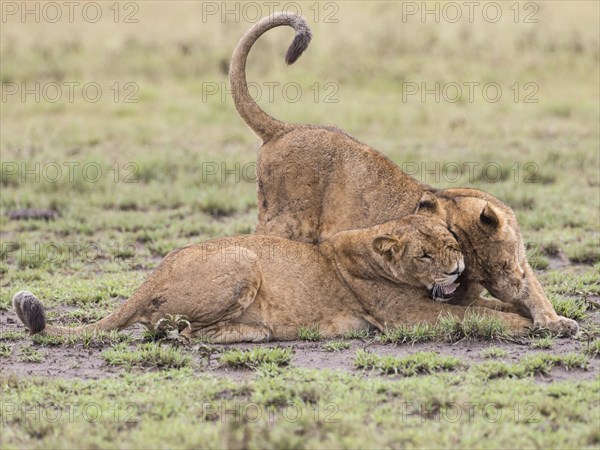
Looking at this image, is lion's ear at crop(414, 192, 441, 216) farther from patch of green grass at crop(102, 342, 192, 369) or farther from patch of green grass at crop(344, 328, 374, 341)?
patch of green grass at crop(102, 342, 192, 369)

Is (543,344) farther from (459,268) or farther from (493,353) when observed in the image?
(459,268)

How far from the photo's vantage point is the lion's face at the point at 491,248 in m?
Result: 6.46

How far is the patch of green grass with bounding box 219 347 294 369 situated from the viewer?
5.98 meters

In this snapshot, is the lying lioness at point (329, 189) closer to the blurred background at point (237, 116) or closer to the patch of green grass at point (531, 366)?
the patch of green grass at point (531, 366)

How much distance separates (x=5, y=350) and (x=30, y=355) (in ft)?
0.79

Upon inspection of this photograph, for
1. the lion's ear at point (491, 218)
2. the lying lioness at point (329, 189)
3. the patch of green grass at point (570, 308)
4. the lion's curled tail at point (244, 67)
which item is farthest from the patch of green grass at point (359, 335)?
the lion's curled tail at point (244, 67)

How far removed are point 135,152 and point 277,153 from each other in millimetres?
6319

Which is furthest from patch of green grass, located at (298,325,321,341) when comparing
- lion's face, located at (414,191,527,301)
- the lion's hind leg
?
lion's face, located at (414,191,527,301)

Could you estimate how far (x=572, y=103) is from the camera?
15359 mm

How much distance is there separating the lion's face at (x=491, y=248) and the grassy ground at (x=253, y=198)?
1.05 ft

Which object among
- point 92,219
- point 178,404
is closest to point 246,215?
point 92,219

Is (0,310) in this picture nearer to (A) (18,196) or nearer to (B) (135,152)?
(A) (18,196)

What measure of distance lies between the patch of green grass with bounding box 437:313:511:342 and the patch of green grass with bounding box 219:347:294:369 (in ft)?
3.16

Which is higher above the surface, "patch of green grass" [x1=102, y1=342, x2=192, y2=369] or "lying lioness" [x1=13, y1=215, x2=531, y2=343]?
"lying lioness" [x1=13, y1=215, x2=531, y2=343]
